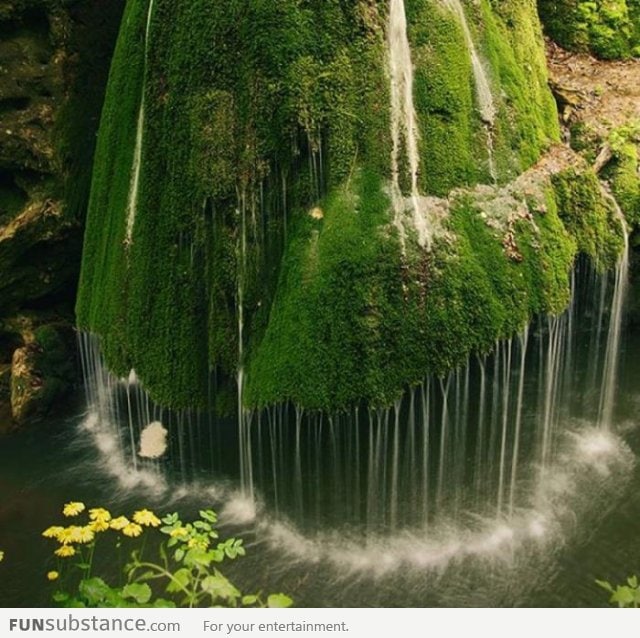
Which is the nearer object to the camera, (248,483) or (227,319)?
(227,319)

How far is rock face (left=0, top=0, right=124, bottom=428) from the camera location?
922 cm

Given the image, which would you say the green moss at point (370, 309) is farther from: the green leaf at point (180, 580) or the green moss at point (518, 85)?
the green leaf at point (180, 580)

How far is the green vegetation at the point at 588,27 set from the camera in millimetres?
10281

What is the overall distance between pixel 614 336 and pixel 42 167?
26.3 ft

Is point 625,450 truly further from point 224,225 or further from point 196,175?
point 196,175

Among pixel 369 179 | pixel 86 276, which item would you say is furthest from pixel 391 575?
pixel 86 276

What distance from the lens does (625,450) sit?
27.1 feet

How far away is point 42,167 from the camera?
957cm

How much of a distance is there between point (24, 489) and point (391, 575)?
184 inches

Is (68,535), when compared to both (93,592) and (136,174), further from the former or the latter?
(136,174)

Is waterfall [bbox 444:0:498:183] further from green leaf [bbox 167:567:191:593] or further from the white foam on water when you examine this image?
green leaf [bbox 167:567:191:593]

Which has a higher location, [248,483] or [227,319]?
[227,319]

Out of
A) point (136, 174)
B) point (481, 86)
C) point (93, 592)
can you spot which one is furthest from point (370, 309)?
point (93, 592)

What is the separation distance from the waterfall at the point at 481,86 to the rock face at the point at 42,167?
4753 mm
